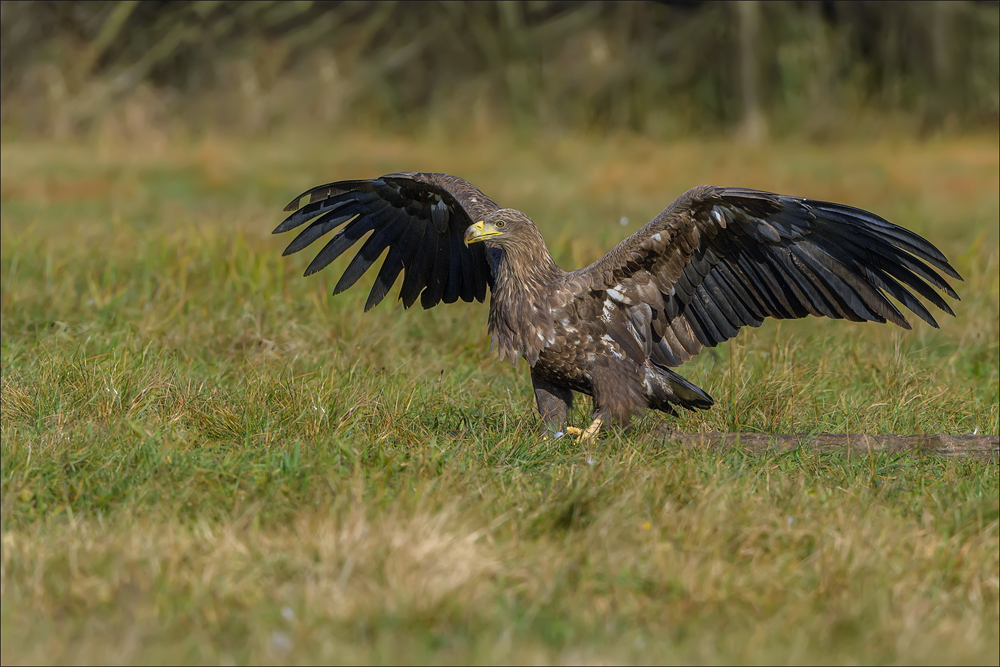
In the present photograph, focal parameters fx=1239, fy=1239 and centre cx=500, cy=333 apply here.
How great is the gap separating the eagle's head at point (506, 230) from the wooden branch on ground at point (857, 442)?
1.07m

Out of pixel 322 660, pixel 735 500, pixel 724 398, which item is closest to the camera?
pixel 322 660

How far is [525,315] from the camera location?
17.4ft

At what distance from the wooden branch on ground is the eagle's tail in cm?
36

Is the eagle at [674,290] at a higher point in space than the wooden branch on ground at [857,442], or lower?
higher

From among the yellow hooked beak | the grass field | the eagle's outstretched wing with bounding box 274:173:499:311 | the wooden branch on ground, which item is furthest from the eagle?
the eagle's outstretched wing with bounding box 274:173:499:311

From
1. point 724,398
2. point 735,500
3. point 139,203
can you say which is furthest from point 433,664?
point 139,203

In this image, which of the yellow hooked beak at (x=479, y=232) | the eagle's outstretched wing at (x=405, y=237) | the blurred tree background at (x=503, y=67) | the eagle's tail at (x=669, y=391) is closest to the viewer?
the yellow hooked beak at (x=479, y=232)

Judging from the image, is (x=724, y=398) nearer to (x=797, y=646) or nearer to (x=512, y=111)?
(x=797, y=646)

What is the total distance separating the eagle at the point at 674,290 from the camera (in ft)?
16.8

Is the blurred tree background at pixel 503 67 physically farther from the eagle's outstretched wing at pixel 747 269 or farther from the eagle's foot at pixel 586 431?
the eagle's foot at pixel 586 431

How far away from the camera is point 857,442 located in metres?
4.88

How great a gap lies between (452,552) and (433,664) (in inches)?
18.2

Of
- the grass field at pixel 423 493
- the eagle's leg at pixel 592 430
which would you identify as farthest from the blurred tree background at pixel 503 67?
the eagle's leg at pixel 592 430

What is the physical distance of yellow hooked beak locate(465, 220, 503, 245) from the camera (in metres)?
5.29
